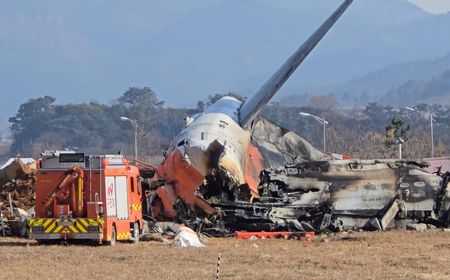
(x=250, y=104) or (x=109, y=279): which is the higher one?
(x=250, y=104)

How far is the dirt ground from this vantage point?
2039 centimetres

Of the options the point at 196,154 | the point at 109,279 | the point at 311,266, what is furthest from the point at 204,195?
the point at 109,279

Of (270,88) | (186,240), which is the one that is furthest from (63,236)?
(270,88)

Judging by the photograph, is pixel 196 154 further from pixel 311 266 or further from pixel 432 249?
pixel 311 266

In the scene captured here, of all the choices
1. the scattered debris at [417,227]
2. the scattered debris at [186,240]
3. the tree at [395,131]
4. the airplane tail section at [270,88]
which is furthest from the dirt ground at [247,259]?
the tree at [395,131]

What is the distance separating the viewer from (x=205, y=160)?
35719 millimetres

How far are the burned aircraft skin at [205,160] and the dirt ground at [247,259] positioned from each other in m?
4.48

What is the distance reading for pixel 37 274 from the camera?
20328mm

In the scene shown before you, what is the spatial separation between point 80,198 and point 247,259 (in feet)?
25.7

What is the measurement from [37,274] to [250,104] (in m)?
22.7

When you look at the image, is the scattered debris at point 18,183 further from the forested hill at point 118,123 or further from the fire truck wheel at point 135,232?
the forested hill at point 118,123

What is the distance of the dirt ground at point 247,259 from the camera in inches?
803

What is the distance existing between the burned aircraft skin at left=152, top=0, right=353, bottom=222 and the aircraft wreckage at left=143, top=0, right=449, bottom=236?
0.12 ft

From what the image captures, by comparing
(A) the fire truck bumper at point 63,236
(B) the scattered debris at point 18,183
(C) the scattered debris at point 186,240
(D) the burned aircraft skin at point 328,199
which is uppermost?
(B) the scattered debris at point 18,183
